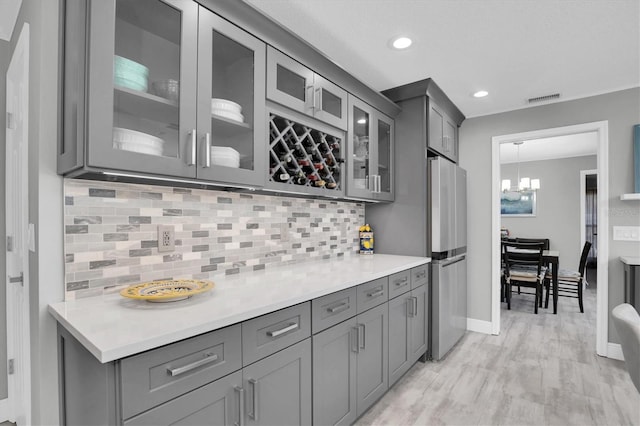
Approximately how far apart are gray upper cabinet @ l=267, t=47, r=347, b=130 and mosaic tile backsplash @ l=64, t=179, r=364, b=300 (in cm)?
63

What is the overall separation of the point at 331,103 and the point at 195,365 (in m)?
1.82

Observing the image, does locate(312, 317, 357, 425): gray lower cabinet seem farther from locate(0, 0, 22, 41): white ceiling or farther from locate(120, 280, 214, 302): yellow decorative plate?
locate(0, 0, 22, 41): white ceiling

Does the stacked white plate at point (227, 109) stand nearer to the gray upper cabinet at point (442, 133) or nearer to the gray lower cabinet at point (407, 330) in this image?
the gray lower cabinet at point (407, 330)

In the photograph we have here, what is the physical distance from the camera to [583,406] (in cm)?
215

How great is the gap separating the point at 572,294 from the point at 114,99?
6.65 meters

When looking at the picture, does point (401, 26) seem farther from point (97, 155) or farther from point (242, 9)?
point (97, 155)

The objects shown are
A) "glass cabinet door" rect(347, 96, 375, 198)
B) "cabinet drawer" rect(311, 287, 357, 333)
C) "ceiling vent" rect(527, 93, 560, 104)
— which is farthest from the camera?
"ceiling vent" rect(527, 93, 560, 104)

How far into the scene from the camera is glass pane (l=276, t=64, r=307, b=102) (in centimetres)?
185

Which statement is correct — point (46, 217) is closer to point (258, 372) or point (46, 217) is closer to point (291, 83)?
point (258, 372)

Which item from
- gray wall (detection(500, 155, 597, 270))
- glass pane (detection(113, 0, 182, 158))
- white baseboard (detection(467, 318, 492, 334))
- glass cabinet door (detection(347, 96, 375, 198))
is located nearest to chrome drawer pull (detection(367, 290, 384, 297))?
glass cabinet door (detection(347, 96, 375, 198))

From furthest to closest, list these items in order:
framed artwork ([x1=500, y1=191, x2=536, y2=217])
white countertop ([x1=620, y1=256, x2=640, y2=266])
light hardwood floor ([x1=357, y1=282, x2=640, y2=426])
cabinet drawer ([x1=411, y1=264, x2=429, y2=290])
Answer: framed artwork ([x1=500, y1=191, x2=536, y2=217]) < white countertop ([x1=620, y1=256, x2=640, y2=266]) < cabinet drawer ([x1=411, y1=264, x2=429, y2=290]) < light hardwood floor ([x1=357, y1=282, x2=640, y2=426])

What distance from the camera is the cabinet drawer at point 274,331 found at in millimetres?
1211

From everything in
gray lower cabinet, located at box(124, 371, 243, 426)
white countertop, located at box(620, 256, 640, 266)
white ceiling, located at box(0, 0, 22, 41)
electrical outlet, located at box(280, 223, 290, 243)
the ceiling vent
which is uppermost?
the ceiling vent

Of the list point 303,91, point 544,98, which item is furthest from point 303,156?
point 544,98
